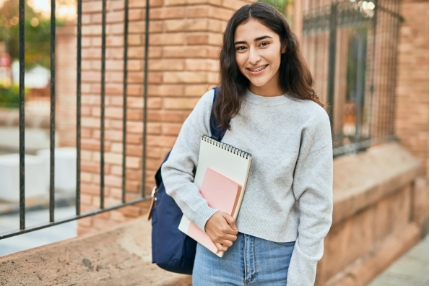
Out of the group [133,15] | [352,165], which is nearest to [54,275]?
[133,15]

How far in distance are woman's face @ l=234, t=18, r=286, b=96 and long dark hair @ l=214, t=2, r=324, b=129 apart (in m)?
0.02

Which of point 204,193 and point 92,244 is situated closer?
point 204,193

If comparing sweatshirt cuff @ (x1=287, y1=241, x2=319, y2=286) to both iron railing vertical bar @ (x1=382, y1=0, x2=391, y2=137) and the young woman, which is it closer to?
the young woman

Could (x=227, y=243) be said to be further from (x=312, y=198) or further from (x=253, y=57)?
(x=253, y=57)

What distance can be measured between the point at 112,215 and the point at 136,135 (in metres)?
0.61

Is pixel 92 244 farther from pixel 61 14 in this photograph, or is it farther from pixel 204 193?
pixel 61 14

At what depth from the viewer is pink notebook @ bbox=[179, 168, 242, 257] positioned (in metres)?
1.93

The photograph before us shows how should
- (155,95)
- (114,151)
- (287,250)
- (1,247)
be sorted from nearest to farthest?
(287,250), (155,95), (114,151), (1,247)

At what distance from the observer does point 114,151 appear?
371cm

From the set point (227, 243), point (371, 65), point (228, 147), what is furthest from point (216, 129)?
point (371, 65)

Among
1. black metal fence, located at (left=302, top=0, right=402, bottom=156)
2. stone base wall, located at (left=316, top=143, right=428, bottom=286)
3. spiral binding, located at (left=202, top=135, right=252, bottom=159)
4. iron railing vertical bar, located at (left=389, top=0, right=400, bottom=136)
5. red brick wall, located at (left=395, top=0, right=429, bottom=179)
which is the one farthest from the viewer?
iron railing vertical bar, located at (left=389, top=0, right=400, bottom=136)

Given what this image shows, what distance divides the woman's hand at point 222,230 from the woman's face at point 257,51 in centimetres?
51

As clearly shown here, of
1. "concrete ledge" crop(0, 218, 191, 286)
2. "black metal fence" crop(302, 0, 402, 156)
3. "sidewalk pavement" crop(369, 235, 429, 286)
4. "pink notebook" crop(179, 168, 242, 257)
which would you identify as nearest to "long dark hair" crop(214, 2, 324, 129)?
"pink notebook" crop(179, 168, 242, 257)

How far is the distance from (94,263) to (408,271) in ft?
13.3
